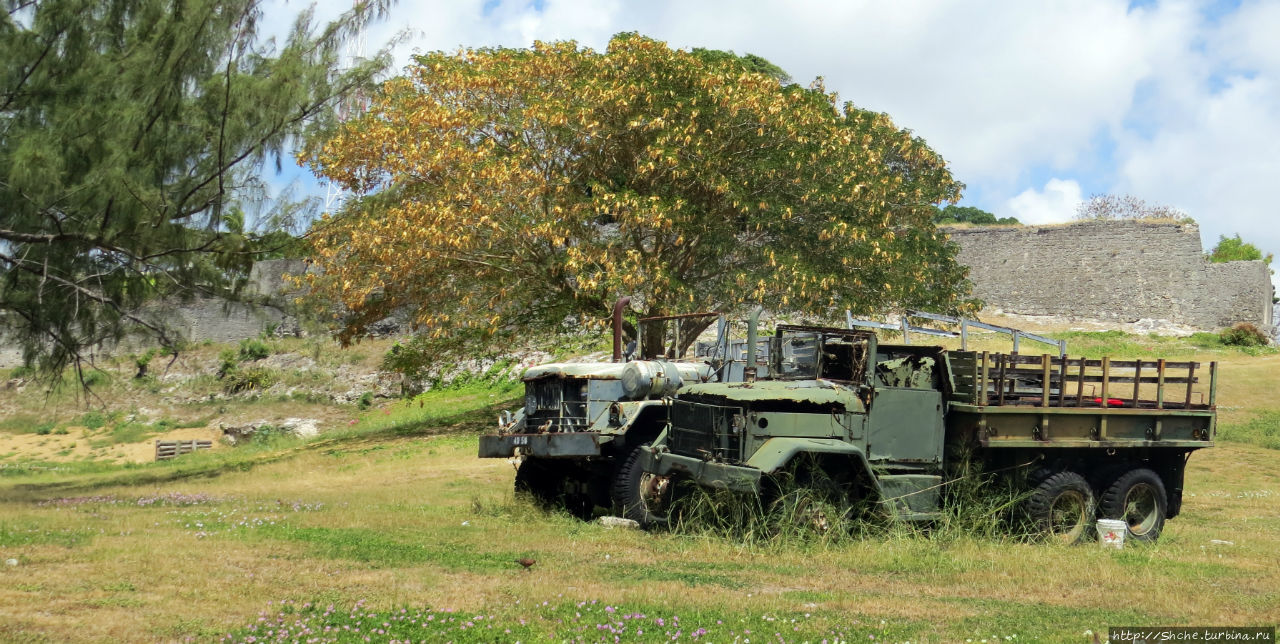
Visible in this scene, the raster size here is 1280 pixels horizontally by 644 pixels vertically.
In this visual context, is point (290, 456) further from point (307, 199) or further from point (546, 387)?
point (546, 387)

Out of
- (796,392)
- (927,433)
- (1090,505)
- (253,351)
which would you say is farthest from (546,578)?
(253,351)

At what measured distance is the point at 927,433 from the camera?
401 inches

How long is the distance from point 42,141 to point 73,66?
1412 millimetres

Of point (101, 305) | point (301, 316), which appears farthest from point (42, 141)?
point (301, 316)

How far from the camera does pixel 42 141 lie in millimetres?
13742

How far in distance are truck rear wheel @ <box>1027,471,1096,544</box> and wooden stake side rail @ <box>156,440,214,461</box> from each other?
878 inches

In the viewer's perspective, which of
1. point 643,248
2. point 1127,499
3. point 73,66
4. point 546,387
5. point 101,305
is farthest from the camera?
point 643,248

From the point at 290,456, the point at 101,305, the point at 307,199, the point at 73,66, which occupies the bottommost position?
the point at 290,456

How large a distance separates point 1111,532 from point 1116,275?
127 feet

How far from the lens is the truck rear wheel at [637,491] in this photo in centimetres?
1113

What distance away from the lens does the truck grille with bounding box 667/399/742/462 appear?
9.87 meters

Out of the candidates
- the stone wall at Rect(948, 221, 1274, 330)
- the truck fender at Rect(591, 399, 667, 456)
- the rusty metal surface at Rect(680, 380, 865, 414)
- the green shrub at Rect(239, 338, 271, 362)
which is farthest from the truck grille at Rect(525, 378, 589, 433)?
the stone wall at Rect(948, 221, 1274, 330)

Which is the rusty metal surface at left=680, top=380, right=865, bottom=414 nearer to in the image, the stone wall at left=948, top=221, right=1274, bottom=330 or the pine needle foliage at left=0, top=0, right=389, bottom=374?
the pine needle foliage at left=0, top=0, right=389, bottom=374

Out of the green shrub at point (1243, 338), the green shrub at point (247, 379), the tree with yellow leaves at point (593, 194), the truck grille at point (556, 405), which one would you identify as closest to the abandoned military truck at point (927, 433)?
the truck grille at point (556, 405)
